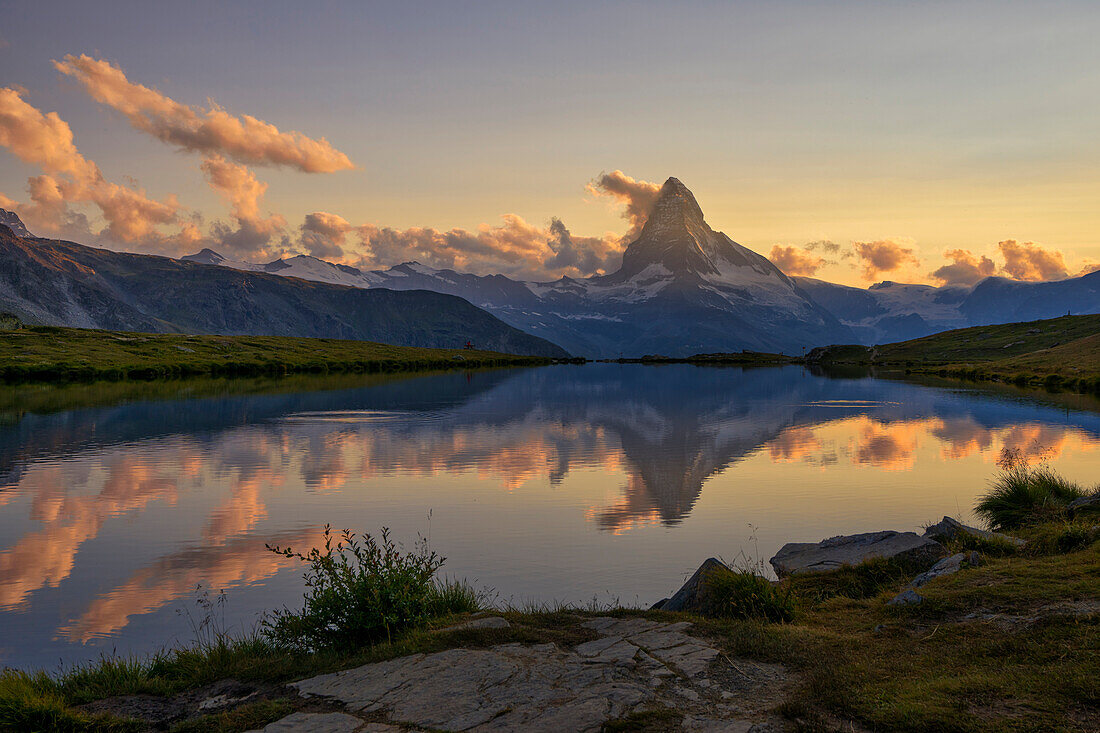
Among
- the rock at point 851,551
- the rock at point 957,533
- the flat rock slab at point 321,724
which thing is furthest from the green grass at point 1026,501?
the flat rock slab at point 321,724

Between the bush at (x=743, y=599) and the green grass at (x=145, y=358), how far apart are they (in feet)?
392

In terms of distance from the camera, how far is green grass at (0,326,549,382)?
112625mm

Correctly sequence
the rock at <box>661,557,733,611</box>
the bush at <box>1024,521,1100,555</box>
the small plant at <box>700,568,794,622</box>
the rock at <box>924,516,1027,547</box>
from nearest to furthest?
the small plant at <box>700,568,794,622</box>
the rock at <box>661,557,733,611</box>
the bush at <box>1024,521,1100,555</box>
the rock at <box>924,516,1027,547</box>

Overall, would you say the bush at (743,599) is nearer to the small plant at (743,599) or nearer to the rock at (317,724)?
the small plant at (743,599)

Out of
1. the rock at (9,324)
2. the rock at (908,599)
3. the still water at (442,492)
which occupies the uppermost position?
the rock at (9,324)

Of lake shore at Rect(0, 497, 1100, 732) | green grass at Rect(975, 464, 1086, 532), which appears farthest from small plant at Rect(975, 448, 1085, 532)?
lake shore at Rect(0, 497, 1100, 732)

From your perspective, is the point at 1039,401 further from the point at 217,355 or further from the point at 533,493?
the point at 217,355

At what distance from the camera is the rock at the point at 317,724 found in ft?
32.2

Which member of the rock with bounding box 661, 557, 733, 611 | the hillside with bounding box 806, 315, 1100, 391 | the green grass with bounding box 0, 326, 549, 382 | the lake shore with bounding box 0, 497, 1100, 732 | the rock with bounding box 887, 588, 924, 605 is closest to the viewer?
the lake shore with bounding box 0, 497, 1100, 732

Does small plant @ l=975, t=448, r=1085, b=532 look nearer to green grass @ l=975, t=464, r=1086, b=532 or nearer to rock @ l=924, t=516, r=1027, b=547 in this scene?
green grass @ l=975, t=464, r=1086, b=532

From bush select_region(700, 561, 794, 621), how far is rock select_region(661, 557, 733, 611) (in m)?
0.17

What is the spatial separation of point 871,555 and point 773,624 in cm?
675

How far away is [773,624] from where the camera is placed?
44.8ft

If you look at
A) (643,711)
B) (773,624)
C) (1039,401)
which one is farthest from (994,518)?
(1039,401)
